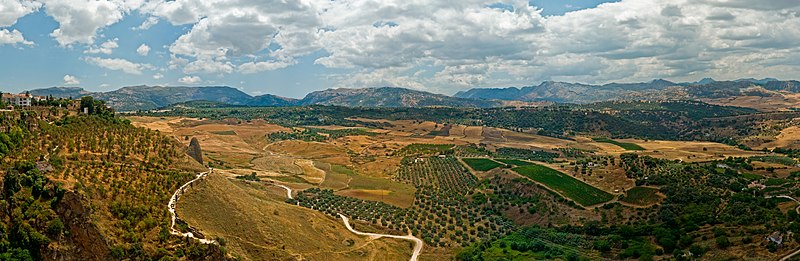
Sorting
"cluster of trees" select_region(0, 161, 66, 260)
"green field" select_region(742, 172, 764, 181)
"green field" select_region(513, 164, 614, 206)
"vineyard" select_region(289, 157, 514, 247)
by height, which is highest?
"cluster of trees" select_region(0, 161, 66, 260)

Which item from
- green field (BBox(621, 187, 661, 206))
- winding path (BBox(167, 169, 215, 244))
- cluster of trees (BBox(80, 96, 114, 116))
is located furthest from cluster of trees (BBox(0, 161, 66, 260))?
green field (BBox(621, 187, 661, 206))

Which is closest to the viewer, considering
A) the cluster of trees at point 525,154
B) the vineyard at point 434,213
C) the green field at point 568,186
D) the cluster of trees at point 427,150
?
the vineyard at point 434,213

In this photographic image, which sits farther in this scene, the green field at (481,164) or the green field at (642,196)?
the green field at (481,164)

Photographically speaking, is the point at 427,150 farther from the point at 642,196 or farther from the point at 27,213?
the point at 27,213

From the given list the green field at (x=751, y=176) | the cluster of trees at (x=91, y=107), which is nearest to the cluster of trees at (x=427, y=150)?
the green field at (x=751, y=176)

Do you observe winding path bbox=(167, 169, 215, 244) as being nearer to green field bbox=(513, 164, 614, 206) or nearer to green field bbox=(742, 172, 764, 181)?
green field bbox=(513, 164, 614, 206)

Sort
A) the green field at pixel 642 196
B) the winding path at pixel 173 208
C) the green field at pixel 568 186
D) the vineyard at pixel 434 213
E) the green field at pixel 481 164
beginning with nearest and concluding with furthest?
1. the winding path at pixel 173 208
2. the vineyard at pixel 434 213
3. the green field at pixel 642 196
4. the green field at pixel 568 186
5. the green field at pixel 481 164

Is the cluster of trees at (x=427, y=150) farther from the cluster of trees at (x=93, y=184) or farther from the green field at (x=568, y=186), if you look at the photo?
the cluster of trees at (x=93, y=184)
